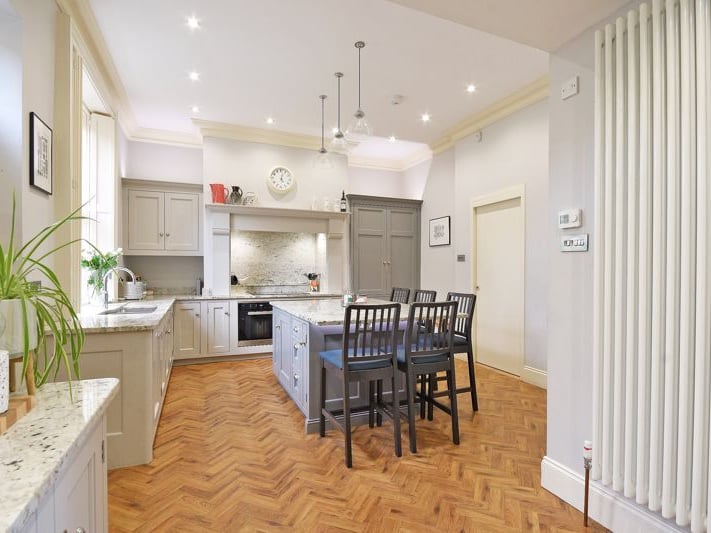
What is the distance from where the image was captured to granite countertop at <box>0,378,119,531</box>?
26.9 inches

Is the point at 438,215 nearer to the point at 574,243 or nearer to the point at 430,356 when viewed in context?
the point at 430,356

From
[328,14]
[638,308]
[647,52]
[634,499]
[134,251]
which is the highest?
[328,14]

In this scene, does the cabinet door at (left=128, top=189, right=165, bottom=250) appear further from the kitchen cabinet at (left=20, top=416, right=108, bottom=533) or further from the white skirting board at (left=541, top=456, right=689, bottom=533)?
the white skirting board at (left=541, top=456, right=689, bottom=533)

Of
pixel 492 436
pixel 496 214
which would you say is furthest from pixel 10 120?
pixel 496 214

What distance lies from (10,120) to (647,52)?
10.3 ft

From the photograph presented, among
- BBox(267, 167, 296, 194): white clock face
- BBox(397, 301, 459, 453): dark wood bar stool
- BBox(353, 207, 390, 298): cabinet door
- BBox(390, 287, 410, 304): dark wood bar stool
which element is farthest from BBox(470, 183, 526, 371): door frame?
BBox(267, 167, 296, 194): white clock face

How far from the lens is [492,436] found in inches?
112

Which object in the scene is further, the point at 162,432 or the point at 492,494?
the point at 162,432

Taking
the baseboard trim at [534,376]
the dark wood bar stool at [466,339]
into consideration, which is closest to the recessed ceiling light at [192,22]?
the dark wood bar stool at [466,339]

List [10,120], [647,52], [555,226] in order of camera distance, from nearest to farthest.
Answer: [647,52] → [10,120] → [555,226]

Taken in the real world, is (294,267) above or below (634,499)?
above

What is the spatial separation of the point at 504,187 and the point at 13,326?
4.51m

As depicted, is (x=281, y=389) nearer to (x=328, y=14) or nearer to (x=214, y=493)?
(x=214, y=493)

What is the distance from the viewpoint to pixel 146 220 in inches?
199
